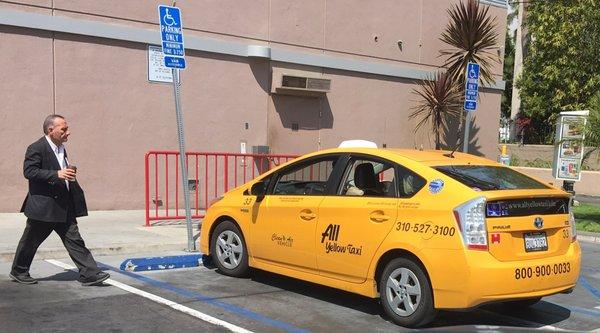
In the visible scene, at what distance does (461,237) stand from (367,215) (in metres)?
1.05

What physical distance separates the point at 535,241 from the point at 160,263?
15.0 ft

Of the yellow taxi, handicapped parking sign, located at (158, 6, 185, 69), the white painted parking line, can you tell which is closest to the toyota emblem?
the yellow taxi

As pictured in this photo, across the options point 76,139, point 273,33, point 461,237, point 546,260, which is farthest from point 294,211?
point 273,33

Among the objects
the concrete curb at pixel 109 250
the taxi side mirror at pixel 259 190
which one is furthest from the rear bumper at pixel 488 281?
the concrete curb at pixel 109 250

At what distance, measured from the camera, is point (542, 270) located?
545cm

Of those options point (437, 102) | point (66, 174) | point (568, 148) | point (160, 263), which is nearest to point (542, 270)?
point (160, 263)

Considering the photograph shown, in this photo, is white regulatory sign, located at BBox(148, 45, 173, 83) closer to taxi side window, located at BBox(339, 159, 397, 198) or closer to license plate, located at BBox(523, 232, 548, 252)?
taxi side window, located at BBox(339, 159, 397, 198)

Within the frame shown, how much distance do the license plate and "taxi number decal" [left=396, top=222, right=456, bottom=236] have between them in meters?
0.73

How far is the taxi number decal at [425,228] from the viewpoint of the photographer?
5301 mm

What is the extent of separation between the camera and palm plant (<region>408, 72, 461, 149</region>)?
16375 millimetres

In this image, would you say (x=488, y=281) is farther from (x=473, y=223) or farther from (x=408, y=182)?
(x=408, y=182)

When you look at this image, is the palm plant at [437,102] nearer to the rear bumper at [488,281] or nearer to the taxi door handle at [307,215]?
the taxi door handle at [307,215]

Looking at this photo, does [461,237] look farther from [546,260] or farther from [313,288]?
[313,288]

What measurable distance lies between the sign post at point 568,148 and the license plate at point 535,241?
8.70 meters
